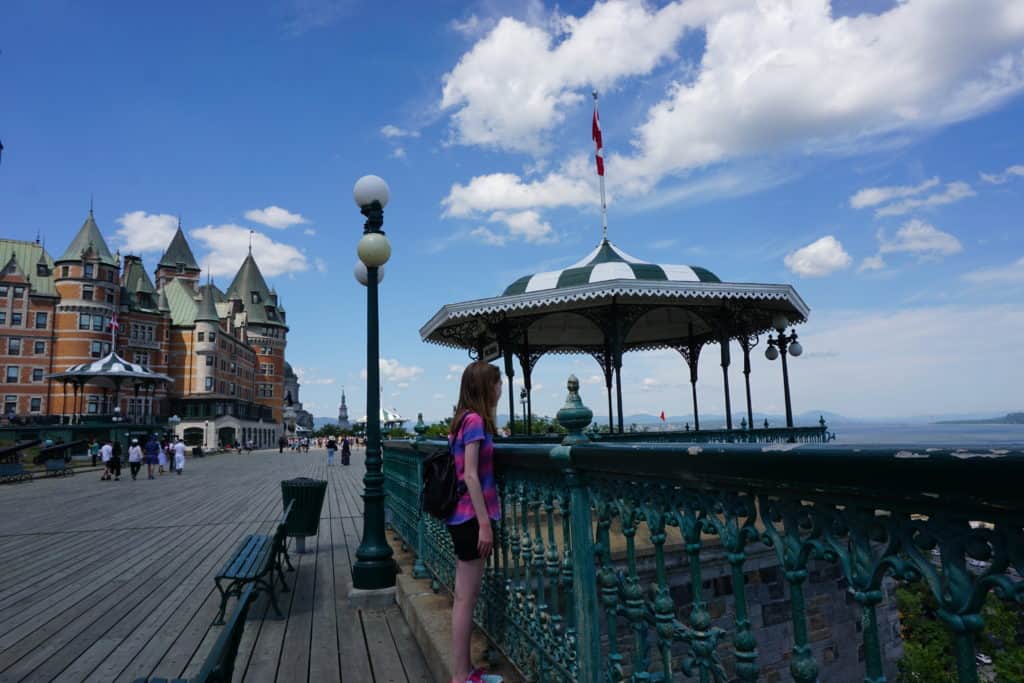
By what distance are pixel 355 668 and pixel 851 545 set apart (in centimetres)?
403

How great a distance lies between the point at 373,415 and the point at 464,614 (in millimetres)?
3474

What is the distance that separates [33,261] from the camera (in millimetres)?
63094

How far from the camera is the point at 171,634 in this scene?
16.4ft

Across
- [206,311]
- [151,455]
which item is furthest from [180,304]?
[151,455]

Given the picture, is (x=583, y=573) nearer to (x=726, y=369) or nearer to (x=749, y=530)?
(x=749, y=530)

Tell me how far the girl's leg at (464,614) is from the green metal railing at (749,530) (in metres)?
0.23

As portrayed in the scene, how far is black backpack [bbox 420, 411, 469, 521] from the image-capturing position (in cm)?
317

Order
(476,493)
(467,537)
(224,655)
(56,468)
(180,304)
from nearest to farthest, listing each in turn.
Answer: (224,655), (476,493), (467,537), (56,468), (180,304)

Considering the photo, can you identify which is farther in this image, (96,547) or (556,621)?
(96,547)

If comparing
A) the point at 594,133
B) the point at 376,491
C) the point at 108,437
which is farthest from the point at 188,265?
the point at 376,491

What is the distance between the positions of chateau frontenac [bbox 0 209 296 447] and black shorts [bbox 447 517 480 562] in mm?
53413

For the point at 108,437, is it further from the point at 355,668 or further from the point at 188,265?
the point at 355,668

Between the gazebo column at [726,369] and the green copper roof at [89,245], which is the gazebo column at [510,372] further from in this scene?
the green copper roof at [89,245]

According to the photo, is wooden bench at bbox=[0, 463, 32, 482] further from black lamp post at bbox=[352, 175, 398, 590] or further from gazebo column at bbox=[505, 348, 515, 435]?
black lamp post at bbox=[352, 175, 398, 590]
